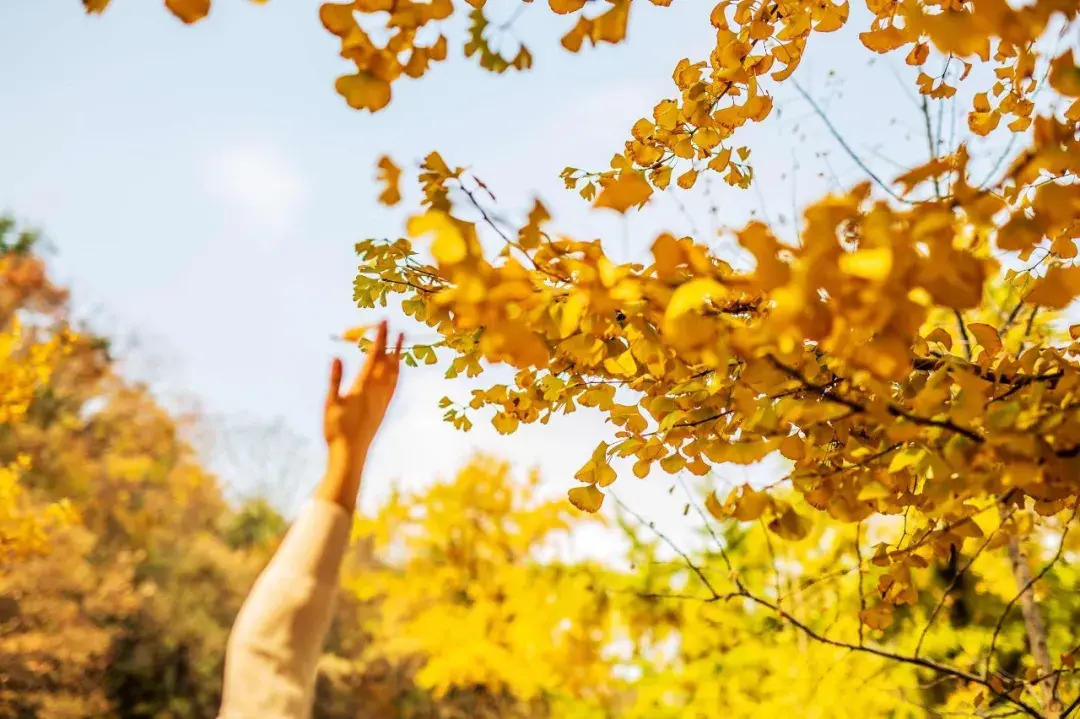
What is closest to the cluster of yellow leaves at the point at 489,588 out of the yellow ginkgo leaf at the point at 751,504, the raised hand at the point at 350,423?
the raised hand at the point at 350,423

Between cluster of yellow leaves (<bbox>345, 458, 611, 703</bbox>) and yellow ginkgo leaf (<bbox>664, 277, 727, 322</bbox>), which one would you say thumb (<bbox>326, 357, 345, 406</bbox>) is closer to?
yellow ginkgo leaf (<bbox>664, 277, 727, 322</bbox>)

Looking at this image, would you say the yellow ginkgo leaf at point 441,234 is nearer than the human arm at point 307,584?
Yes

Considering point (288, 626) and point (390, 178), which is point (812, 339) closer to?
point (390, 178)

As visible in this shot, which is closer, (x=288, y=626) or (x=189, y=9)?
(x=189, y=9)

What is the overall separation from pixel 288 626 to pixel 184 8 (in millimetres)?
2148

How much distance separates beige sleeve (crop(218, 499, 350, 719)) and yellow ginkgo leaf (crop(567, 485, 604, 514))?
1557 millimetres

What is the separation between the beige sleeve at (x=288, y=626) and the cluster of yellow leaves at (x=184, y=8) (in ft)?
6.45

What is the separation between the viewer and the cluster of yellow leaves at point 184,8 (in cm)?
99

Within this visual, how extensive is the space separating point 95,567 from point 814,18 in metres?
15.2

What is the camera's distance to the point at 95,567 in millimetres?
13180

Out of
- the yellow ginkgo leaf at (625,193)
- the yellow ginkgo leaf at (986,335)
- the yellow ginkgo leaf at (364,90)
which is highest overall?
the yellow ginkgo leaf at (364,90)

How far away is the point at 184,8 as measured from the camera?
3.24 ft

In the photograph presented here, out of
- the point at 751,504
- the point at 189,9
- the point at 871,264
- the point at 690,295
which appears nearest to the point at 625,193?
the point at 690,295

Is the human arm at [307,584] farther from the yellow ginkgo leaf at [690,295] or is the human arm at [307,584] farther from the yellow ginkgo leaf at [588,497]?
the yellow ginkgo leaf at [690,295]
